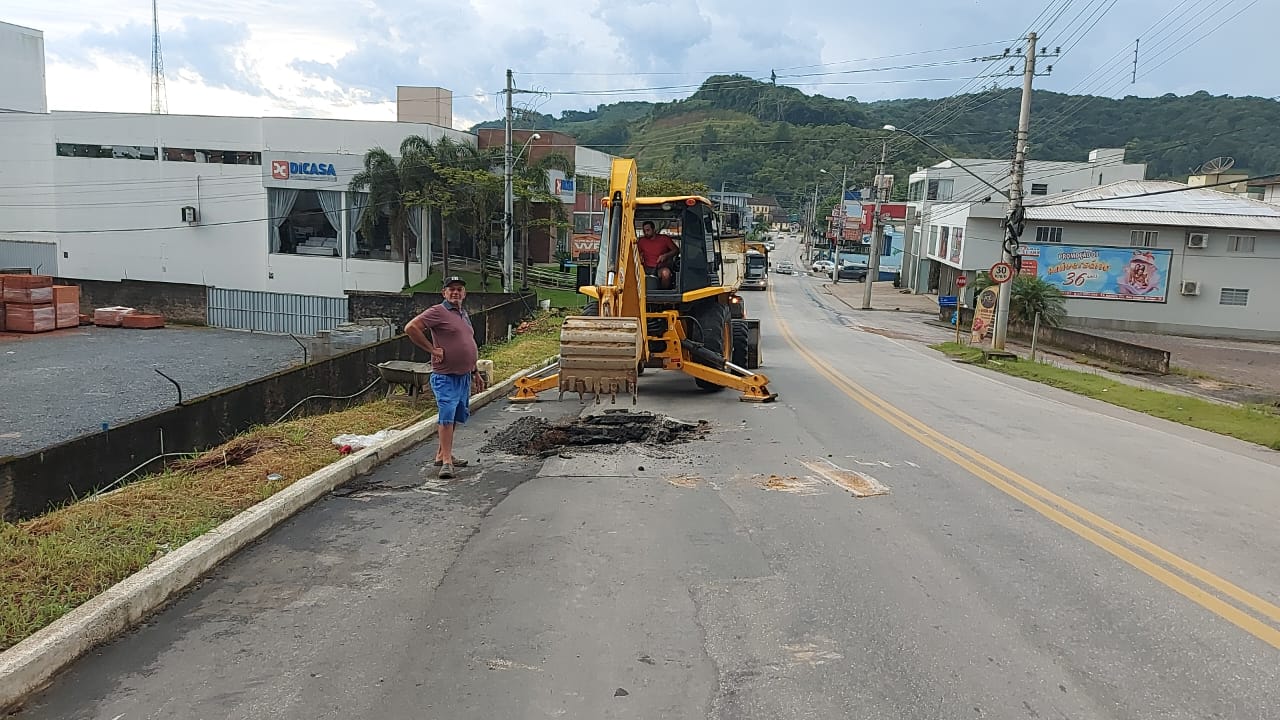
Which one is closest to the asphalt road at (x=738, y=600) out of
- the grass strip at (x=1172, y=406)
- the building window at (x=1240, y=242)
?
the grass strip at (x=1172, y=406)

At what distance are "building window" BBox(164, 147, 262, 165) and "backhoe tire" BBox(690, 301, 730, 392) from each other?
41.5 meters

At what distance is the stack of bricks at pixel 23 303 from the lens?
31.1 m

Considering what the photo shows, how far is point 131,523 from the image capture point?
227 inches

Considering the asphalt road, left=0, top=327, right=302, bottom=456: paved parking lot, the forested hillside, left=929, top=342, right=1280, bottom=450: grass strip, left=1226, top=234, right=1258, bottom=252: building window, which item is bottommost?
left=0, top=327, right=302, bottom=456: paved parking lot

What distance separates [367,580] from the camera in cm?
539

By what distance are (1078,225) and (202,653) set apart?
138 feet

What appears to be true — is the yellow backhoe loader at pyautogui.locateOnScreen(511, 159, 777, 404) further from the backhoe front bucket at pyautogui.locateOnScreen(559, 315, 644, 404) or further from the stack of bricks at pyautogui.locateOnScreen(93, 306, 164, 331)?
the stack of bricks at pyautogui.locateOnScreen(93, 306, 164, 331)

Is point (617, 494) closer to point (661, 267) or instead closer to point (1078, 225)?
point (661, 267)

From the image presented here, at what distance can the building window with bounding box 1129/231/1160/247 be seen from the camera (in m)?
39.2

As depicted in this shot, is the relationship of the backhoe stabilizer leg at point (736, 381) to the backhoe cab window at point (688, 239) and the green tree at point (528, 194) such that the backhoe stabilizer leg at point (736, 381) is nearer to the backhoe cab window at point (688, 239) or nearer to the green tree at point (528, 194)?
the backhoe cab window at point (688, 239)

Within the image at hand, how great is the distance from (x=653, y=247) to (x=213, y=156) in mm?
43362

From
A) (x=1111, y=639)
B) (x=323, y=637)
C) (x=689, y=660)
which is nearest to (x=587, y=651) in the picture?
(x=689, y=660)

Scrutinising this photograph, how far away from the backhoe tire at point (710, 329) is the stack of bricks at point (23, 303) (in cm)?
2862

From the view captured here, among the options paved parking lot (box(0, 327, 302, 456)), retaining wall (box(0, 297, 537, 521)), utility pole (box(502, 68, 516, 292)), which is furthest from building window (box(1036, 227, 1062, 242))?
retaining wall (box(0, 297, 537, 521))
